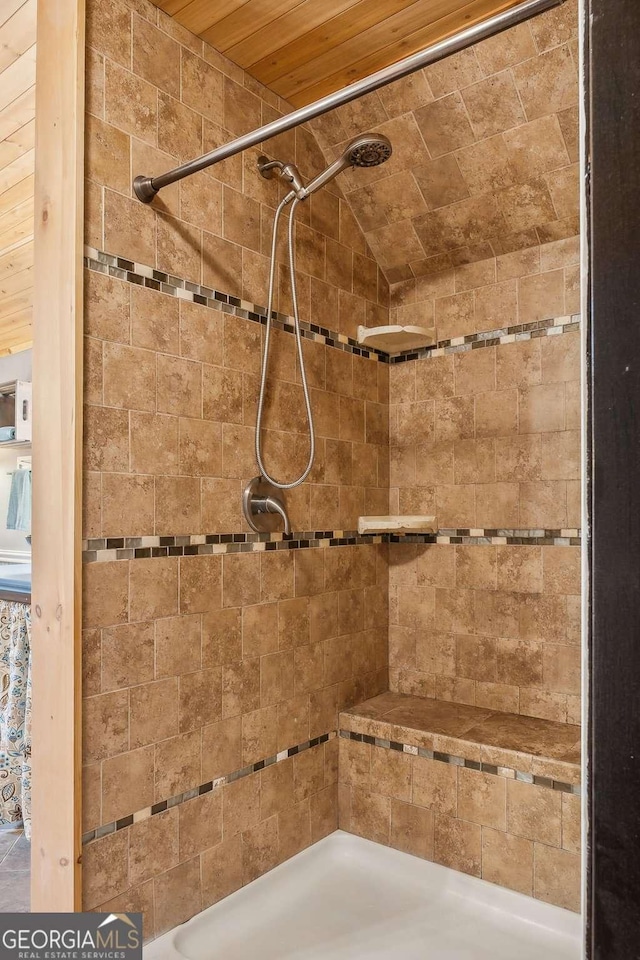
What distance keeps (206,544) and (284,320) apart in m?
0.81

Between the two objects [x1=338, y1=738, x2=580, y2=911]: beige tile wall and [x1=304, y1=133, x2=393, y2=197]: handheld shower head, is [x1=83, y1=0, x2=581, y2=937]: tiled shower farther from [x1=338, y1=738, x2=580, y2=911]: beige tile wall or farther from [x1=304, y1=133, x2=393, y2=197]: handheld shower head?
[x1=304, y1=133, x2=393, y2=197]: handheld shower head

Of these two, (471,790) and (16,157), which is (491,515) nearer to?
(471,790)

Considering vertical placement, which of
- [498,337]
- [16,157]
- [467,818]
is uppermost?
[16,157]

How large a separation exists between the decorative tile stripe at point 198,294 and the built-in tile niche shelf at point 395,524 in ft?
2.12

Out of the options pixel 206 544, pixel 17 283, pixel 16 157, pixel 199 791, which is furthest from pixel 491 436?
pixel 17 283

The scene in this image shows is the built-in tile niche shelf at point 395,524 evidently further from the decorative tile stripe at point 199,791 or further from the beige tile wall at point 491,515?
the decorative tile stripe at point 199,791

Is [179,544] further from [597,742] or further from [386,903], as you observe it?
[597,742]

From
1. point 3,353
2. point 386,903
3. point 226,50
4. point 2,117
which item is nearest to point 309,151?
point 226,50

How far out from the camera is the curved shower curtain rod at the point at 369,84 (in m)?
1.14

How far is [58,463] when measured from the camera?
1.52 metres

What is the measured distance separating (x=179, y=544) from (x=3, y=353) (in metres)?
3.46

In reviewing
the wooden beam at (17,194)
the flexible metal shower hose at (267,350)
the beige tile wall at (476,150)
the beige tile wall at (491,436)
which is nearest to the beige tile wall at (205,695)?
the flexible metal shower hose at (267,350)

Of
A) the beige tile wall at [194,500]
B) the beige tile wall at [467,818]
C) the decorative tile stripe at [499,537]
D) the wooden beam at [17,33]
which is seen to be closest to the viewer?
the beige tile wall at [194,500]

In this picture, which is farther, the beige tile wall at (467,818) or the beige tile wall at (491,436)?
the beige tile wall at (491,436)
